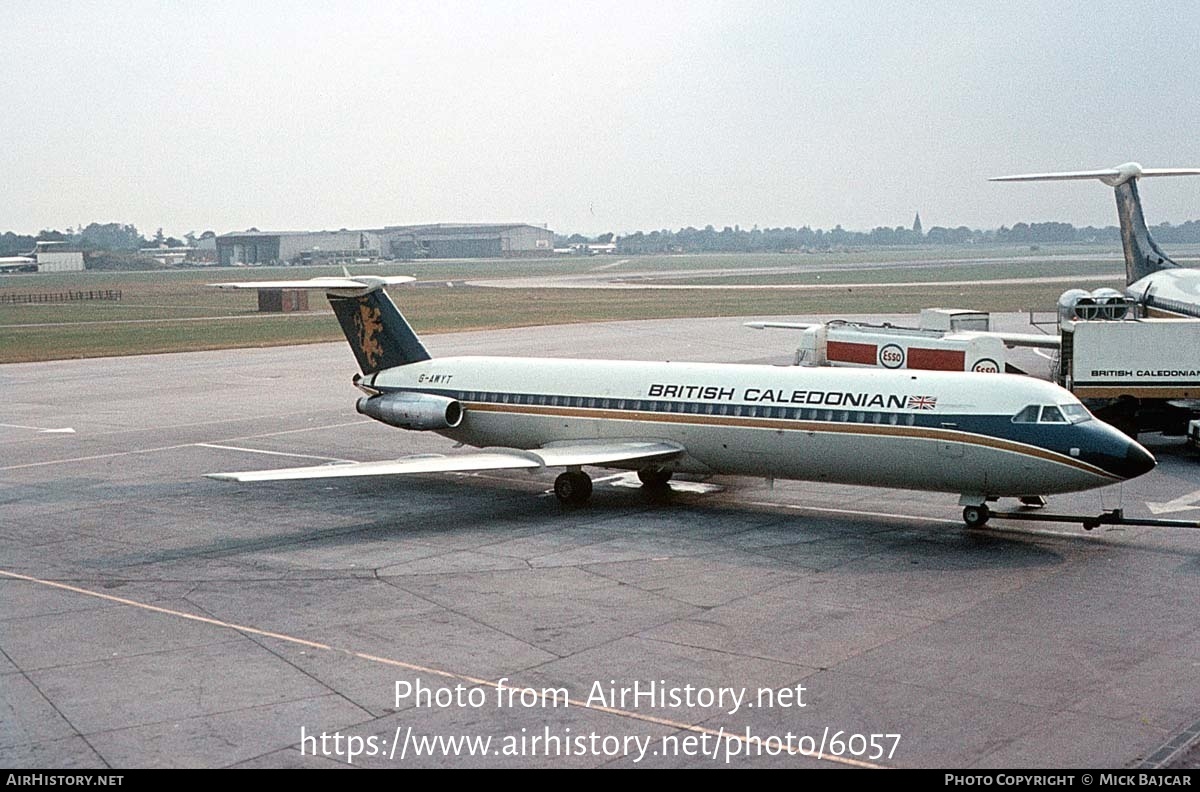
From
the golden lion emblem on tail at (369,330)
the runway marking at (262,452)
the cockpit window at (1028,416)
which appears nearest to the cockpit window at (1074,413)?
the cockpit window at (1028,416)

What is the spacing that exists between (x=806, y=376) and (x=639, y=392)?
3723 mm

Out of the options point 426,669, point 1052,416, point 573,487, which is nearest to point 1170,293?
point 1052,416

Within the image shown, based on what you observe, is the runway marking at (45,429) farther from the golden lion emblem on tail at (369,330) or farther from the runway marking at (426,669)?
the runway marking at (426,669)

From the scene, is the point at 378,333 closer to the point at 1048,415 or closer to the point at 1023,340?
the point at 1048,415

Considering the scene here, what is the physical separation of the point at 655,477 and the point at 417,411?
5.95 meters

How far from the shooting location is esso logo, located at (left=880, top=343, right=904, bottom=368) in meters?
43.5

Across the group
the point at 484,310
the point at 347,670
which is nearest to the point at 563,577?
the point at 347,670

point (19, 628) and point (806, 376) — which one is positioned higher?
point (806, 376)

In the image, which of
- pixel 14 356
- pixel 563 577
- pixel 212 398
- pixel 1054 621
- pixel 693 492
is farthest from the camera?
pixel 14 356

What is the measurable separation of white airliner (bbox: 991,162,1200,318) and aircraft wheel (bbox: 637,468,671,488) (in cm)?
2473

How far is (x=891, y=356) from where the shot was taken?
144 feet

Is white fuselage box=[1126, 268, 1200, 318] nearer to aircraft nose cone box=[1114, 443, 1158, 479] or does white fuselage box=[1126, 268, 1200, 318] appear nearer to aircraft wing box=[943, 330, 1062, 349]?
aircraft wing box=[943, 330, 1062, 349]

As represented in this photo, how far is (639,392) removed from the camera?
28.1 meters
